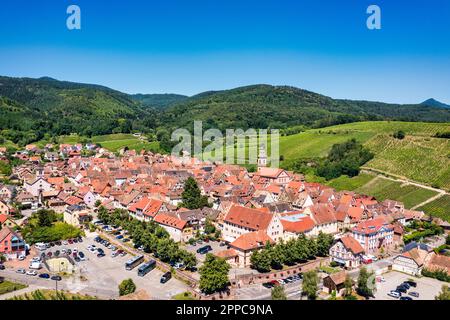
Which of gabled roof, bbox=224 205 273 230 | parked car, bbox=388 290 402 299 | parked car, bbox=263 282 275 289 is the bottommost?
parked car, bbox=388 290 402 299

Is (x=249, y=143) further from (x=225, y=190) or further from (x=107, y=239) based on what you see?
(x=107, y=239)

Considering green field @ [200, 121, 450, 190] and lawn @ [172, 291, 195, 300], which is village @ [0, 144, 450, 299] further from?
green field @ [200, 121, 450, 190]

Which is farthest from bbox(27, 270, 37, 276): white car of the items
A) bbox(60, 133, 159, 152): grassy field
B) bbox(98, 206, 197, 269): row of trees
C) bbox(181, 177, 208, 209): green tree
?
bbox(60, 133, 159, 152): grassy field

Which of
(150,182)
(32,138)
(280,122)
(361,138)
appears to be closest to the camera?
(150,182)

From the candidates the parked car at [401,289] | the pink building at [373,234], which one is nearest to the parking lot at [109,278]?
the parked car at [401,289]

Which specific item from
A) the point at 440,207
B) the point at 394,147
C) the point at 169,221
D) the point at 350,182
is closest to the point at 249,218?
the point at 169,221

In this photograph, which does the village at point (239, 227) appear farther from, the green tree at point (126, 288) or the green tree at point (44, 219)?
the green tree at point (44, 219)
